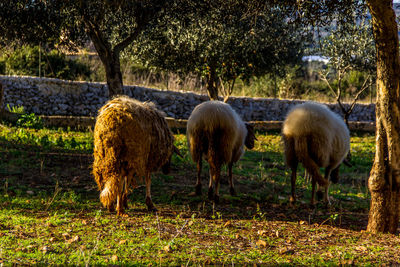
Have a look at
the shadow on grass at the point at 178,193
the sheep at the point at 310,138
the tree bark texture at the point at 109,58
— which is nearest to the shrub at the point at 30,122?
the shadow on grass at the point at 178,193

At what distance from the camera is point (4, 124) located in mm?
13023

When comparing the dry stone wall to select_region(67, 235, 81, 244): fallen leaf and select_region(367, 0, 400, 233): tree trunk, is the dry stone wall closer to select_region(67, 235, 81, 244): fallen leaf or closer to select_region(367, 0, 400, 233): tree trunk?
select_region(67, 235, 81, 244): fallen leaf

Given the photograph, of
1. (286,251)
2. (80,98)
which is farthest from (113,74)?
(286,251)

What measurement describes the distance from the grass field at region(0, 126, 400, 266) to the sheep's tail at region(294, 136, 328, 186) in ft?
2.11

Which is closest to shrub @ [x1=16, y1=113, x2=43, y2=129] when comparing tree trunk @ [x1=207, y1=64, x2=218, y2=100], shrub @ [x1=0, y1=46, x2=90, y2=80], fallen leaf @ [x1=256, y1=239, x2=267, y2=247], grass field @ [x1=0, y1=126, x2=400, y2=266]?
grass field @ [x1=0, y1=126, x2=400, y2=266]

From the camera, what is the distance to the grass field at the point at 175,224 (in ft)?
13.5

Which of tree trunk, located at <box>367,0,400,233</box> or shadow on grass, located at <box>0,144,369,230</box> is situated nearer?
tree trunk, located at <box>367,0,400,233</box>

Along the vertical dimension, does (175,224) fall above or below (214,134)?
below

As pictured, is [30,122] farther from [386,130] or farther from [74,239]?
A: [386,130]

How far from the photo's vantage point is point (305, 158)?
7.14m

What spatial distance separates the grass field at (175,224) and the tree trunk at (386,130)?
1.09ft

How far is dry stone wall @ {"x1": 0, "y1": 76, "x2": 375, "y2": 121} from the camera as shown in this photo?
16.9 meters

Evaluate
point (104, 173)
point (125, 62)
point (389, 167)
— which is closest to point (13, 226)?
point (104, 173)

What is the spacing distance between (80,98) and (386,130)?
14.6 metres
